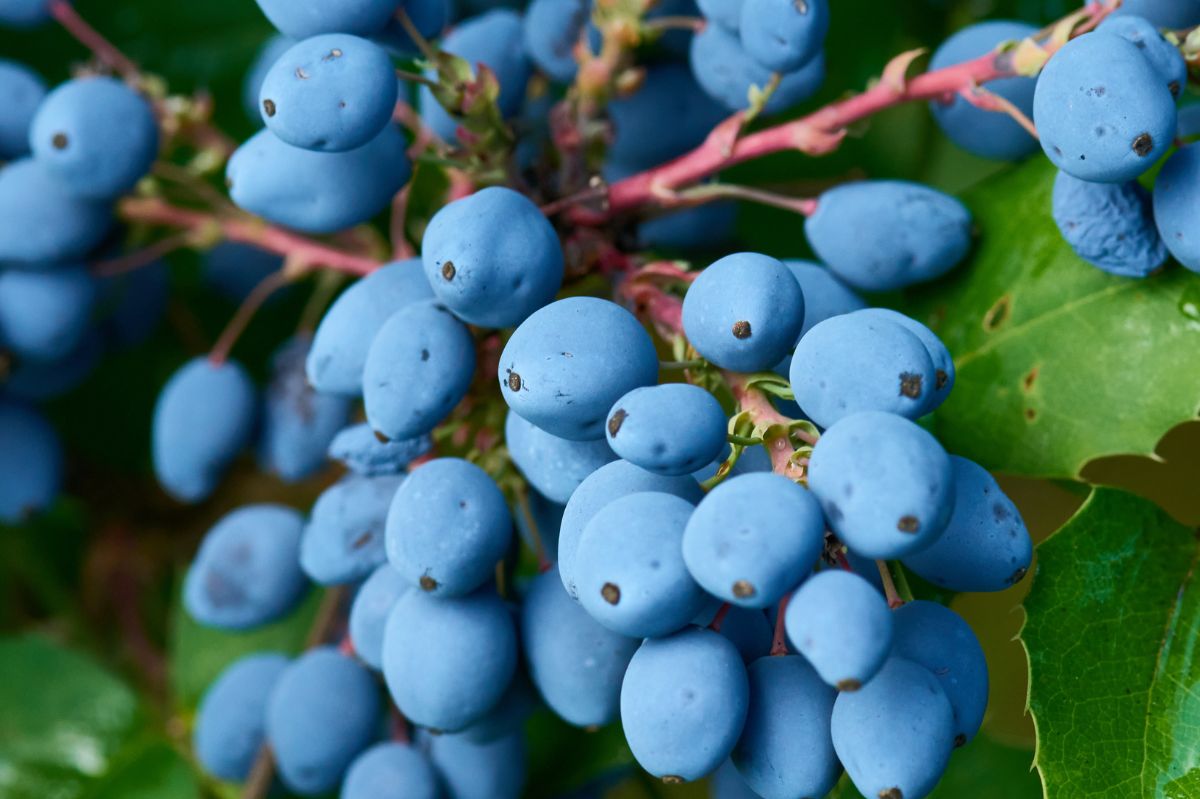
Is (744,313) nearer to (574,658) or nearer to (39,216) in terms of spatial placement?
(574,658)

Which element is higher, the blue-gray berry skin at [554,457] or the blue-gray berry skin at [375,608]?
the blue-gray berry skin at [554,457]

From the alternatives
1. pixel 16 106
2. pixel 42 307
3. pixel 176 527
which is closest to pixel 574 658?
pixel 42 307

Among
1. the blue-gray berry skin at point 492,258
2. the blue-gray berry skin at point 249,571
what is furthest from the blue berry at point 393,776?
the blue-gray berry skin at point 492,258

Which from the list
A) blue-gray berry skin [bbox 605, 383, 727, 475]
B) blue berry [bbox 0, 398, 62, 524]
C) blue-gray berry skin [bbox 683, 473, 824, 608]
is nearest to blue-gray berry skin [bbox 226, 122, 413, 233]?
blue-gray berry skin [bbox 605, 383, 727, 475]

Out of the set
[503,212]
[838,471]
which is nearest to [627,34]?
[503,212]

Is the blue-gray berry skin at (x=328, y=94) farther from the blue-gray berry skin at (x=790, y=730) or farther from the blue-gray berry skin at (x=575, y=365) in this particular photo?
the blue-gray berry skin at (x=790, y=730)

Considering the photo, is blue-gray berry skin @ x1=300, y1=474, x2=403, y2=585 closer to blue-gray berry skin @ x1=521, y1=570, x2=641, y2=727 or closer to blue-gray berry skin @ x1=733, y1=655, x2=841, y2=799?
blue-gray berry skin @ x1=521, y1=570, x2=641, y2=727

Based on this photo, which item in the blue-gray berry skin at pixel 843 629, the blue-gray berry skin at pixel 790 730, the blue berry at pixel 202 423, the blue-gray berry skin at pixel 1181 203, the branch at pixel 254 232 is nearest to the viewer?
the blue-gray berry skin at pixel 843 629
